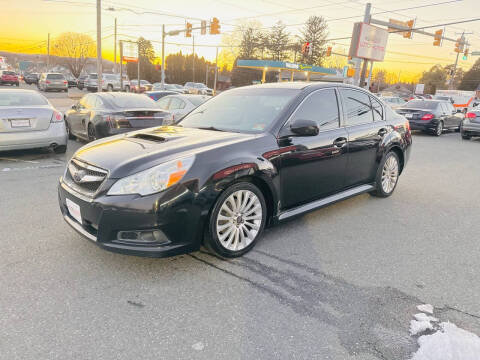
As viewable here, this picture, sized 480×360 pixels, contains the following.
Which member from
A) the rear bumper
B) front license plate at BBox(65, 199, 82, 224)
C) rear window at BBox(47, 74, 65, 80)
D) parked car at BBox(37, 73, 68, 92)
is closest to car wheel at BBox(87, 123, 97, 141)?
the rear bumper

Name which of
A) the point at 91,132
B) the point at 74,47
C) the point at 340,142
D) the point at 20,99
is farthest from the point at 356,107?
the point at 74,47

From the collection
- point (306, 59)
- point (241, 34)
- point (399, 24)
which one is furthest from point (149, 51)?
point (399, 24)

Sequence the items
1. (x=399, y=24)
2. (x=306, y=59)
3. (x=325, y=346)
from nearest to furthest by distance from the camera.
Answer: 1. (x=325, y=346)
2. (x=399, y=24)
3. (x=306, y=59)

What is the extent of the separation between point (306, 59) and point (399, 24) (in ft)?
188

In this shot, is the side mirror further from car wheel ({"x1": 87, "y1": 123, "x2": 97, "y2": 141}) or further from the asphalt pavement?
car wheel ({"x1": 87, "y1": 123, "x2": 97, "y2": 141})

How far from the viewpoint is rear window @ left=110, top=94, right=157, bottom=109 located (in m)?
8.52

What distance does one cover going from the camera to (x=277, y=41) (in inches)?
3044

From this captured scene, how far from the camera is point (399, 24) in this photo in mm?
20922

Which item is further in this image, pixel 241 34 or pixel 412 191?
pixel 241 34

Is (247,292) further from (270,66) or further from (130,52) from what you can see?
(130,52)

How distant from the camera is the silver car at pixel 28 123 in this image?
22.2ft

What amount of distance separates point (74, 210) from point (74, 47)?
95.1 meters

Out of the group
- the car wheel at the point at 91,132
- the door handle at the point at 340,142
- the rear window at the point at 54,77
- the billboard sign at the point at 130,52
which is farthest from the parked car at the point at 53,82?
the door handle at the point at 340,142

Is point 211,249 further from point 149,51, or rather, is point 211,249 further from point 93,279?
point 149,51
